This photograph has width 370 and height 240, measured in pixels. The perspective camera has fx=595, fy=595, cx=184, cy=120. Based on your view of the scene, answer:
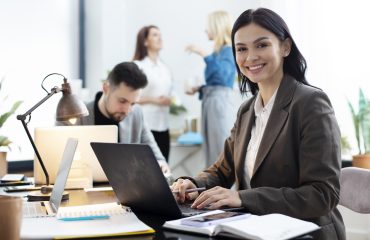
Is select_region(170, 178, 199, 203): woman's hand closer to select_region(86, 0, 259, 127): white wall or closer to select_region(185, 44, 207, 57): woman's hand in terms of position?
select_region(185, 44, 207, 57): woman's hand

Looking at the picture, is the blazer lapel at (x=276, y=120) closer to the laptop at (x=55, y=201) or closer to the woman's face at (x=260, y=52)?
the woman's face at (x=260, y=52)

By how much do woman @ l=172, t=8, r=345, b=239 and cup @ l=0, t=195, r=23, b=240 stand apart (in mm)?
669

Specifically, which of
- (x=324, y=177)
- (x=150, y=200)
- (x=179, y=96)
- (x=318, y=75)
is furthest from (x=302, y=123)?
(x=179, y=96)

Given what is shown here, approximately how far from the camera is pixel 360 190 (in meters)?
2.01

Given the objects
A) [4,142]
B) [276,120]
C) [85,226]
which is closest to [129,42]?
[4,142]

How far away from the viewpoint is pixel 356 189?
202 centimetres

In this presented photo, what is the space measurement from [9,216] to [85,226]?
0.40 m

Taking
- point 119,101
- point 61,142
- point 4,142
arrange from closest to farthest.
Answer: point 61,142, point 119,101, point 4,142

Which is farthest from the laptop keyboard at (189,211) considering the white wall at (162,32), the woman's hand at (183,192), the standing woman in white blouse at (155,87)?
the white wall at (162,32)

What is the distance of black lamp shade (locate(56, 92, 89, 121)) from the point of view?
2344 mm

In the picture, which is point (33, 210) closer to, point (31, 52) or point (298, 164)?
→ point (298, 164)

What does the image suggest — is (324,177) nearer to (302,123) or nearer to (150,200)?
(302,123)

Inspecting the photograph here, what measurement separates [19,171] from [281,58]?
326 cm

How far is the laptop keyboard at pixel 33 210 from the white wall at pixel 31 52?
9.33 feet
